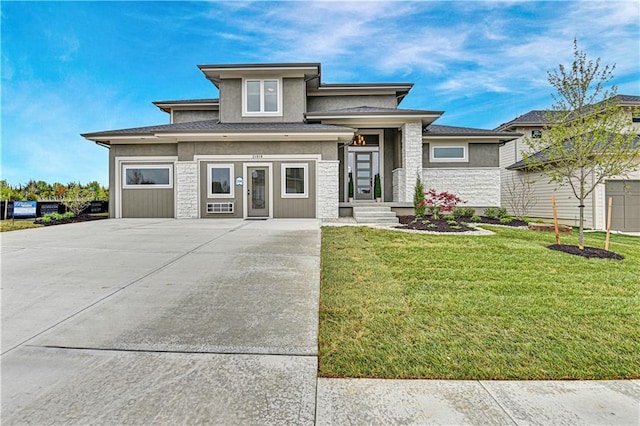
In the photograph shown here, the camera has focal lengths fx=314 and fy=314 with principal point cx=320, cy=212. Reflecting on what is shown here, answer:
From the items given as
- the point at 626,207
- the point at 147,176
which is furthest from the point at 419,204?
the point at 147,176

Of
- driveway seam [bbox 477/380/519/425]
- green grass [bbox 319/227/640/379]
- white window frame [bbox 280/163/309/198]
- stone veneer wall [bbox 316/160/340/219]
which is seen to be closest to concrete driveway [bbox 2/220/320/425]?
green grass [bbox 319/227/640/379]

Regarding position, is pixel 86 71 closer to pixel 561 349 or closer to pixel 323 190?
pixel 323 190

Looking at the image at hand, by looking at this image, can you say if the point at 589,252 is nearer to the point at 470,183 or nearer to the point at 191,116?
the point at 470,183

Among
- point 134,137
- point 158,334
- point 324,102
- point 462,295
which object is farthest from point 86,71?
point 462,295

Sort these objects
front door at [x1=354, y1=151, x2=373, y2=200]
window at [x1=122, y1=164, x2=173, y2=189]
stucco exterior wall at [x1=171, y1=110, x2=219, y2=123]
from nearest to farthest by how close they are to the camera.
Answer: window at [x1=122, y1=164, x2=173, y2=189] < front door at [x1=354, y1=151, x2=373, y2=200] < stucco exterior wall at [x1=171, y1=110, x2=219, y2=123]

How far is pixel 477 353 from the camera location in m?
2.65

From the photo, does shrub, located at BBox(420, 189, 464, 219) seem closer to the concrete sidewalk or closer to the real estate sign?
the concrete sidewalk

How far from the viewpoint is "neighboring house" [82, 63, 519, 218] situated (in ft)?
42.9

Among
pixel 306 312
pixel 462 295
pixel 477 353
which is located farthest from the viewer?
pixel 462 295

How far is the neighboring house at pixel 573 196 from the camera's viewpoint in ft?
42.7

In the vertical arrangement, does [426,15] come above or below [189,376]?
above

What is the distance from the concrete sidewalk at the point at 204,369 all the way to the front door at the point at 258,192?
28.2ft

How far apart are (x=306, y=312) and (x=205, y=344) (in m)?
1.09

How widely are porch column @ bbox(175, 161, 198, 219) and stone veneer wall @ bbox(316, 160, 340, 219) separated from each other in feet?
16.9
